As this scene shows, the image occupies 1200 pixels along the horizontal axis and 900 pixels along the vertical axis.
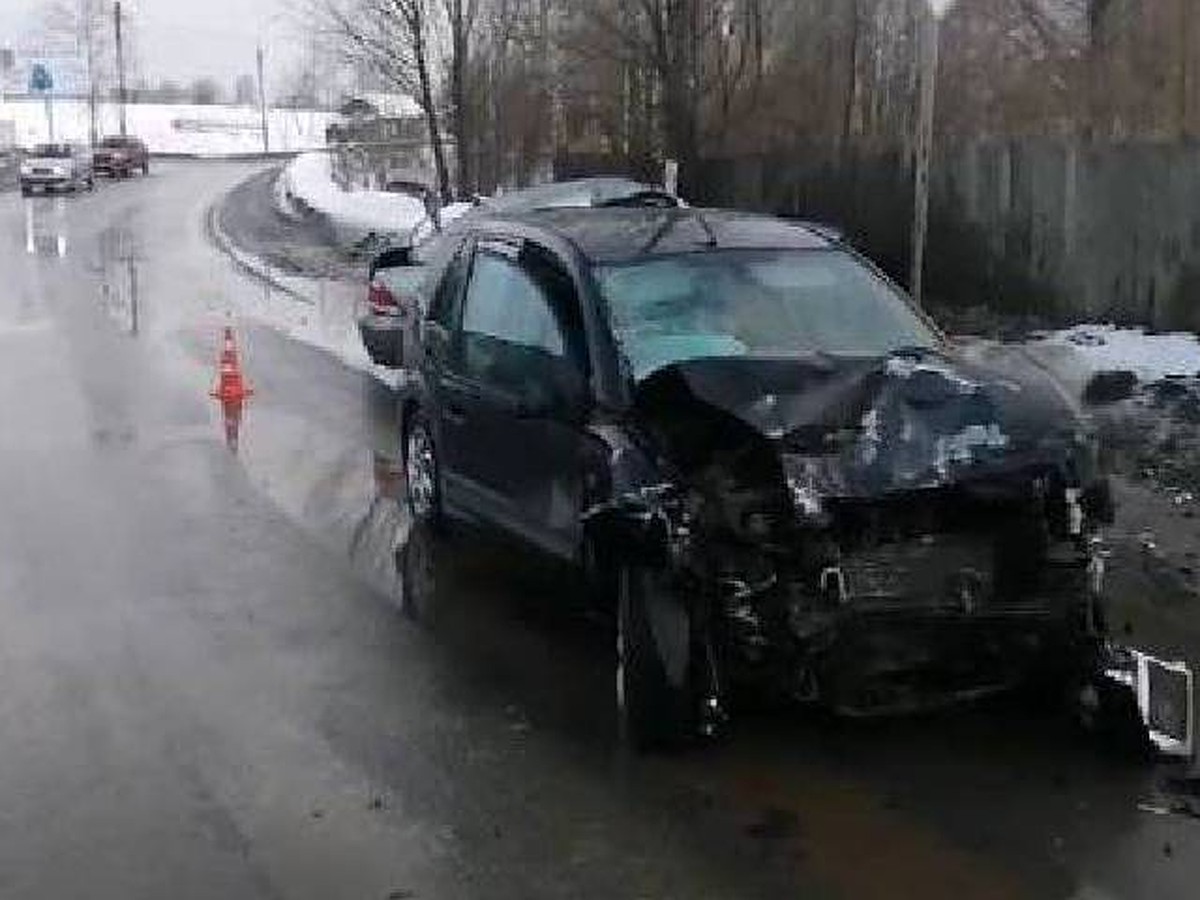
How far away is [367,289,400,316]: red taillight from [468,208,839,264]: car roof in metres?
6.47

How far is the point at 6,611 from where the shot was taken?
7.39m

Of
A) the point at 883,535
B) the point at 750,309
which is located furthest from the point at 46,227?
the point at 883,535

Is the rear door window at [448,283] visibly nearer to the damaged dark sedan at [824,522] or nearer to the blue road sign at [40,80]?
the damaged dark sedan at [824,522]

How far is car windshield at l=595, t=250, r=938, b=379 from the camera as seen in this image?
6.29 m

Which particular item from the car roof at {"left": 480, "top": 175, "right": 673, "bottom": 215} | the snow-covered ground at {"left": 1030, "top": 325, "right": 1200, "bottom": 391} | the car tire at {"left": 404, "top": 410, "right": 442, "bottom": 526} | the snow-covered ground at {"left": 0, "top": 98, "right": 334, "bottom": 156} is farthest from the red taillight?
the snow-covered ground at {"left": 0, "top": 98, "right": 334, "bottom": 156}

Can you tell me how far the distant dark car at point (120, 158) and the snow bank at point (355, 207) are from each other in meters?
20.7

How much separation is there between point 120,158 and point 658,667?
220 feet

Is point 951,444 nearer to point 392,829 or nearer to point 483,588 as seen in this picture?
point 392,829

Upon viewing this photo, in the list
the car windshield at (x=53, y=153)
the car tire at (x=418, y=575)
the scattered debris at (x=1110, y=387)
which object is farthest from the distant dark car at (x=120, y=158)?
the car tire at (x=418, y=575)

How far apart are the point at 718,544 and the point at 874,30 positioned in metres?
21.9

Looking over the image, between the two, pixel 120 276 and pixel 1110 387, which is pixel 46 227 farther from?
pixel 1110 387

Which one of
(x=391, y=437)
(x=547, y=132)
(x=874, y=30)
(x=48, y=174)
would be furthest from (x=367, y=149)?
(x=391, y=437)

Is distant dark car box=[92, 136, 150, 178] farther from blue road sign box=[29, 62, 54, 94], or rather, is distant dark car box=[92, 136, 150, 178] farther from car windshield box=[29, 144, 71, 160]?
blue road sign box=[29, 62, 54, 94]

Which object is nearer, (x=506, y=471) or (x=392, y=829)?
(x=392, y=829)
